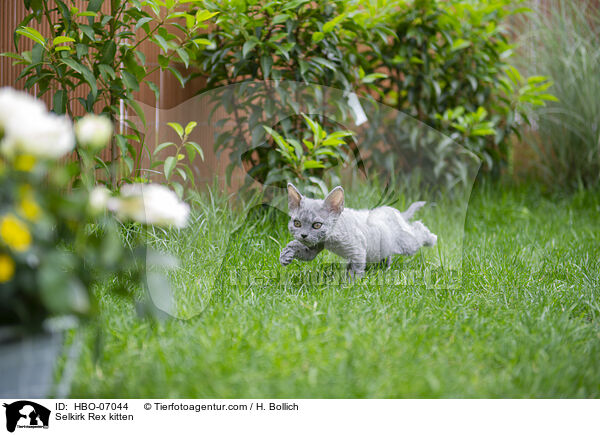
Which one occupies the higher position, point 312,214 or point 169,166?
point 169,166

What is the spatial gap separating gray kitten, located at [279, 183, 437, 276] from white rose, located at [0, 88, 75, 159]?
29.9 inches

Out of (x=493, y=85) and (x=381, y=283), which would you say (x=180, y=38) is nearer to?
(x=381, y=283)

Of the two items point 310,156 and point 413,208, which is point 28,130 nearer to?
point 310,156

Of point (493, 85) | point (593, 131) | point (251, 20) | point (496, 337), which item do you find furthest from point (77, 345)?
point (593, 131)

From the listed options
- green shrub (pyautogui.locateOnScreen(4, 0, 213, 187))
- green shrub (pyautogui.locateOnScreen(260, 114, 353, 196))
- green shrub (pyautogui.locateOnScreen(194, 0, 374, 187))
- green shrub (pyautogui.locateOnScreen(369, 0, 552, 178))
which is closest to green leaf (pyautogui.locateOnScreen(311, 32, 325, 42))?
green shrub (pyautogui.locateOnScreen(194, 0, 374, 187))

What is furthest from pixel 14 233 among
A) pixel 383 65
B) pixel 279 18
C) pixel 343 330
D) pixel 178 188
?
pixel 383 65

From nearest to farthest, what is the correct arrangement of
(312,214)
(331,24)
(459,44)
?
(312,214), (331,24), (459,44)

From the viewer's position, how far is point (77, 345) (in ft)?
3.23

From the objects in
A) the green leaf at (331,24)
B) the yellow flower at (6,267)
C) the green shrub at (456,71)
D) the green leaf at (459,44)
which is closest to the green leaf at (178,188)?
the yellow flower at (6,267)

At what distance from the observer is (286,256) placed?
156 cm

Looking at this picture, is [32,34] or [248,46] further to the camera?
[248,46]

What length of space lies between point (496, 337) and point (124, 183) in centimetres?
112

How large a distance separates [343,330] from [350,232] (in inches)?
16.2
